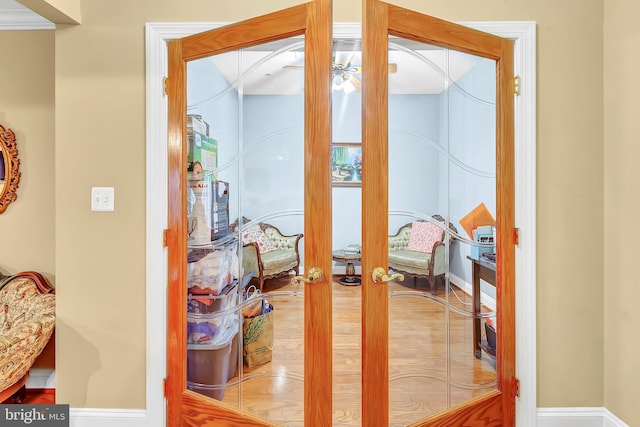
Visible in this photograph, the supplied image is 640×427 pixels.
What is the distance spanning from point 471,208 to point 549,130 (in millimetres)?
583

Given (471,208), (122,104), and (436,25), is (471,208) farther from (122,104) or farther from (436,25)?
(122,104)

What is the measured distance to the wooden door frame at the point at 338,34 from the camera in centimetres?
171

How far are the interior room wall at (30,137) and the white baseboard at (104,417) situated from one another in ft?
3.04

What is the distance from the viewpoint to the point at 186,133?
5.72 ft

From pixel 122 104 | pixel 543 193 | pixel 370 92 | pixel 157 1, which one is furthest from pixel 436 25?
pixel 122 104

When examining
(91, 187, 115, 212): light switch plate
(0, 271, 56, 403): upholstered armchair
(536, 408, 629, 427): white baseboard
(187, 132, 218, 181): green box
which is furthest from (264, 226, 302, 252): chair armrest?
(536, 408, 629, 427): white baseboard

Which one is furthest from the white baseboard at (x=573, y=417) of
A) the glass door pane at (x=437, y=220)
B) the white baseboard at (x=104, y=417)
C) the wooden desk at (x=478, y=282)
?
the white baseboard at (x=104, y=417)

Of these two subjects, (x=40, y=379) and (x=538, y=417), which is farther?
(x=40, y=379)

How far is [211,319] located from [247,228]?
0.52 metres

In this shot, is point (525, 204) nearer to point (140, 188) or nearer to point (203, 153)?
point (203, 153)

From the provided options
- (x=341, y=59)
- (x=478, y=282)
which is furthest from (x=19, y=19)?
(x=478, y=282)

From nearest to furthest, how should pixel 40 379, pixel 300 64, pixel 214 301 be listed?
pixel 300 64, pixel 214 301, pixel 40 379

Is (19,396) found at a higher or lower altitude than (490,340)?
lower
